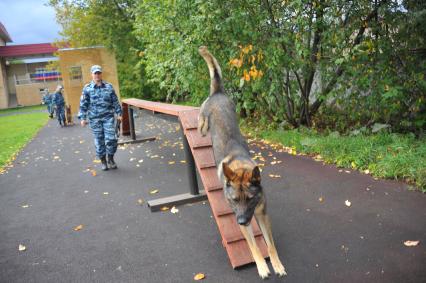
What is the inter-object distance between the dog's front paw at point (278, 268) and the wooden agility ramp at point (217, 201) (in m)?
0.31

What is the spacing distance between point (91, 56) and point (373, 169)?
19813 millimetres

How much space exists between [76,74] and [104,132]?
→ 16.3m

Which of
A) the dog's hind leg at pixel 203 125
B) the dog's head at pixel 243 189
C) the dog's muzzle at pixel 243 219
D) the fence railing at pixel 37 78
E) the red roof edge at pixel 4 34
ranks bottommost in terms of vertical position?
the dog's muzzle at pixel 243 219

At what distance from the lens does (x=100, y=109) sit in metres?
7.46

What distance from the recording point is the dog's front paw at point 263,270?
3.34 m

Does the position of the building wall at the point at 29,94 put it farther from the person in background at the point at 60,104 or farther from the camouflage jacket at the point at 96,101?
the camouflage jacket at the point at 96,101

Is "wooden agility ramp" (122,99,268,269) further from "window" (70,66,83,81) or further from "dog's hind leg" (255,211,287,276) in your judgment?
"window" (70,66,83,81)

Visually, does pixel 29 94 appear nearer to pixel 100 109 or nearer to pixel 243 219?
pixel 100 109

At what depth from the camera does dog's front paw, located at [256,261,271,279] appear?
3.34 metres

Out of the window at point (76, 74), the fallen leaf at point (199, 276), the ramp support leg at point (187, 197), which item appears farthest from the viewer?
the window at point (76, 74)

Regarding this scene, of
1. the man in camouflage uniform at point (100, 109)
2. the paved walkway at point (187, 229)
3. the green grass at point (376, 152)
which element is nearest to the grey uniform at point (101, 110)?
the man in camouflage uniform at point (100, 109)

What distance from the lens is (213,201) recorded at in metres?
4.23

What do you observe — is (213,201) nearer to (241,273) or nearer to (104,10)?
(241,273)

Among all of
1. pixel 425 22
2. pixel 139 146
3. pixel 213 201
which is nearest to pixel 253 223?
pixel 213 201
